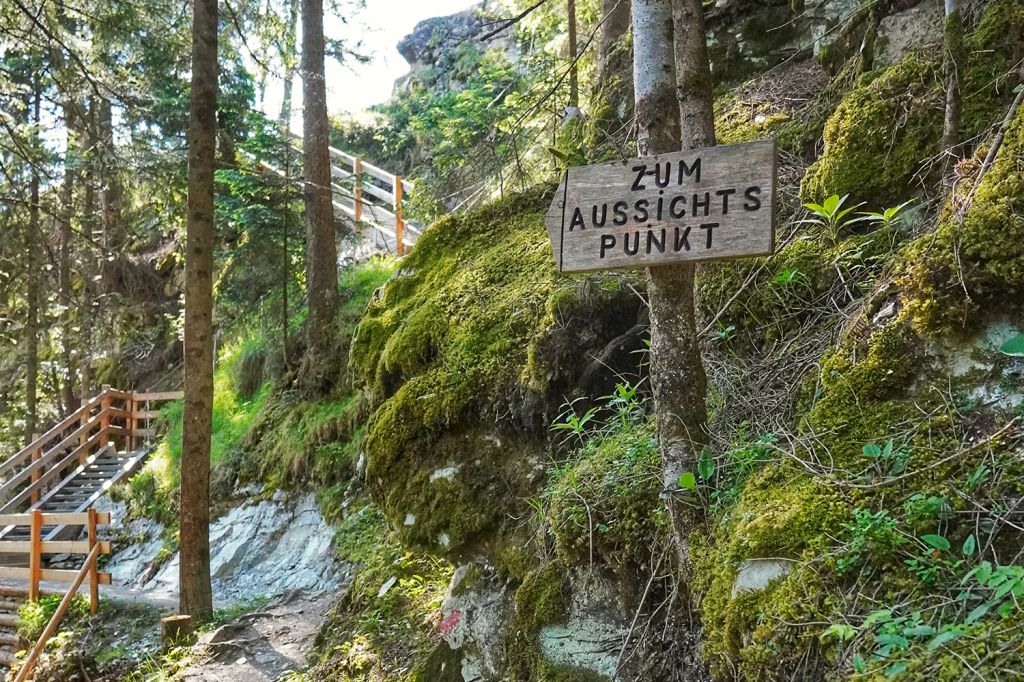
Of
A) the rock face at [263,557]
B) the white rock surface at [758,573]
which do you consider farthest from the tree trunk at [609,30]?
the rock face at [263,557]

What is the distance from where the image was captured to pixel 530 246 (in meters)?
5.62

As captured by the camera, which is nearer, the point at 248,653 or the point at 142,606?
the point at 248,653

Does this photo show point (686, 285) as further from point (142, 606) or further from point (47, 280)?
point (47, 280)

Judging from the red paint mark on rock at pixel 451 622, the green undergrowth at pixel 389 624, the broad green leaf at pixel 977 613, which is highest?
the broad green leaf at pixel 977 613

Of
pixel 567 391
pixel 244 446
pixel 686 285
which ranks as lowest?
pixel 244 446

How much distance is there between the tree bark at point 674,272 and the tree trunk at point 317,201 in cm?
780

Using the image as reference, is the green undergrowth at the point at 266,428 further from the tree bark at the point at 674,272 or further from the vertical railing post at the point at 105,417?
the tree bark at the point at 674,272

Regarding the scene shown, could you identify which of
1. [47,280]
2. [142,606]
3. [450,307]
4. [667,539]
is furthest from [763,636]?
[47,280]

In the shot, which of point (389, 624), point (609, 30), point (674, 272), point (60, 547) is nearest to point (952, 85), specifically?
point (674, 272)

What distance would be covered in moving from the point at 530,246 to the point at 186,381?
3633 millimetres

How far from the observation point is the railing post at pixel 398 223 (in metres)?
13.9

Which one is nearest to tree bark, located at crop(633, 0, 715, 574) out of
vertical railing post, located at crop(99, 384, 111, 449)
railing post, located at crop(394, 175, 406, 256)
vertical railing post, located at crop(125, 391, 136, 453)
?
railing post, located at crop(394, 175, 406, 256)

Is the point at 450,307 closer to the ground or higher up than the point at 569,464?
higher up

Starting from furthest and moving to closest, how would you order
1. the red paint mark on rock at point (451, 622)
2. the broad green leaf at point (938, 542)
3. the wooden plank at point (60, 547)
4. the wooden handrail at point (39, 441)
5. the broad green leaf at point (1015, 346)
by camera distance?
the wooden handrail at point (39, 441), the wooden plank at point (60, 547), the red paint mark on rock at point (451, 622), the broad green leaf at point (1015, 346), the broad green leaf at point (938, 542)
